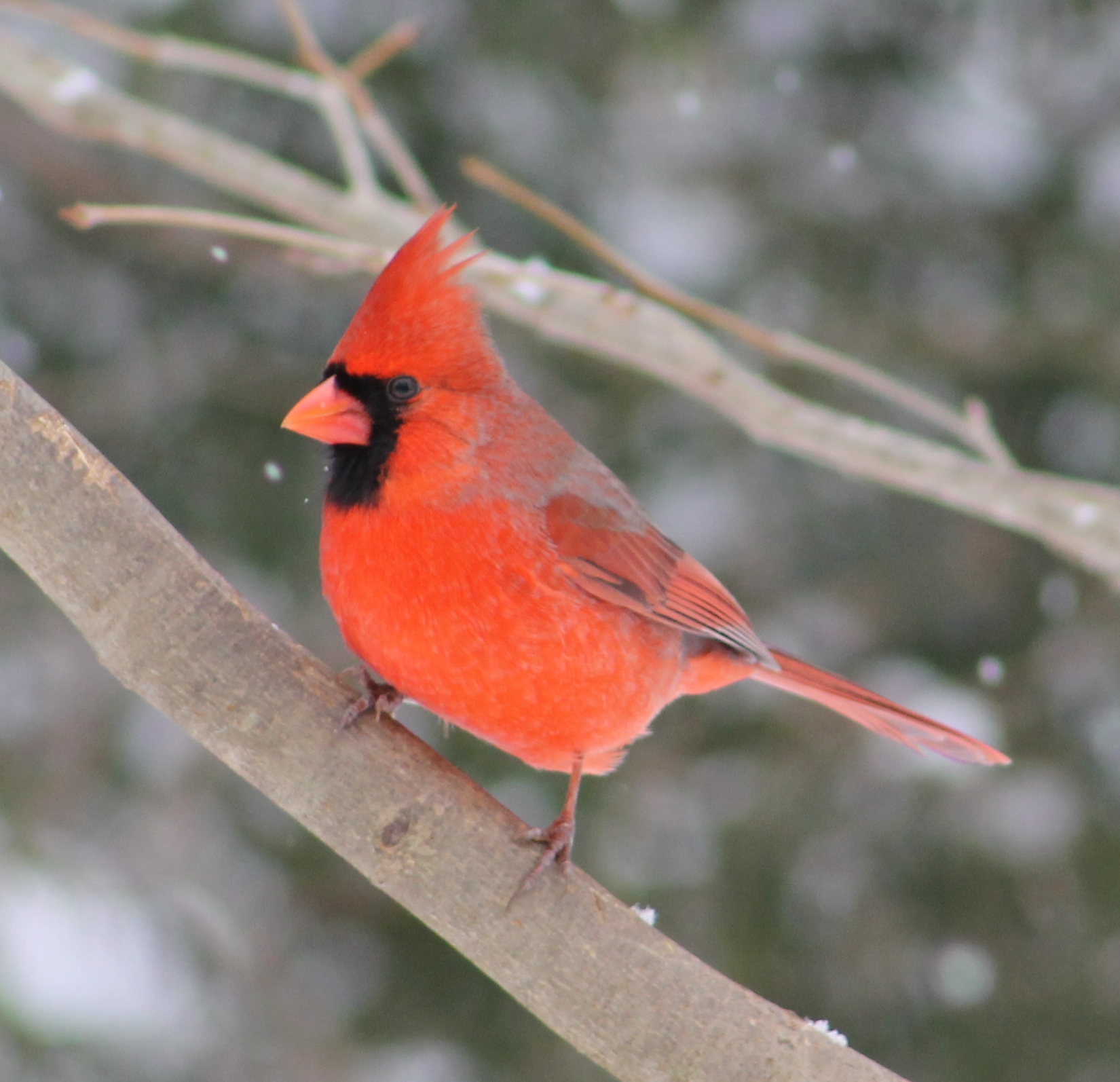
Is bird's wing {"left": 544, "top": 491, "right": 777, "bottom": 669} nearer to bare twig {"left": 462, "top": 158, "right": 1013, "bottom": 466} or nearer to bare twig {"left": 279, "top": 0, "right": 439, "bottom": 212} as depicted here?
bare twig {"left": 462, "top": 158, "right": 1013, "bottom": 466}

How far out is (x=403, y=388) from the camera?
5.22 feet

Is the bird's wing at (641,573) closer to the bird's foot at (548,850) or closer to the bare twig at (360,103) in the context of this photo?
the bird's foot at (548,850)

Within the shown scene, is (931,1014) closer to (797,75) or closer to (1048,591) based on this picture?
(1048,591)

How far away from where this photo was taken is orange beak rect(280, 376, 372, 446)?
1.54 m

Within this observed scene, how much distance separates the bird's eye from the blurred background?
1.08m

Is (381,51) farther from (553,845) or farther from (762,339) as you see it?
(553,845)

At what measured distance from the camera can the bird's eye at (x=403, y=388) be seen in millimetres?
1582

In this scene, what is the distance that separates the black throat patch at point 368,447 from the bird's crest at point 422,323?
0.02 m

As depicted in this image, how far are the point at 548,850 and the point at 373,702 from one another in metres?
0.24

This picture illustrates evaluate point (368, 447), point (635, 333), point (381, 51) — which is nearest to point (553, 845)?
point (368, 447)

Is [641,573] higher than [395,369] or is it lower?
lower

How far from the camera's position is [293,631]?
8.88 ft

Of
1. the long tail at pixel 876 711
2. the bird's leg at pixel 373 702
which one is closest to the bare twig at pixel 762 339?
the long tail at pixel 876 711

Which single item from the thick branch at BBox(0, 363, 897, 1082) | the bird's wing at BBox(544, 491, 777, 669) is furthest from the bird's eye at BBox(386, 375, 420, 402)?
the thick branch at BBox(0, 363, 897, 1082)
